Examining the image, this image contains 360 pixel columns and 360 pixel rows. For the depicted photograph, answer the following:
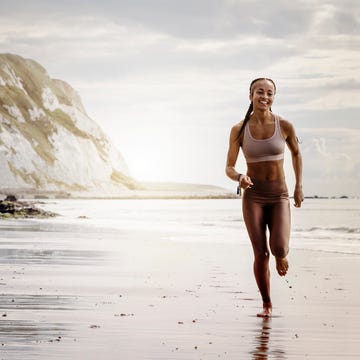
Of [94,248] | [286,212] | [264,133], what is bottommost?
[94,248]

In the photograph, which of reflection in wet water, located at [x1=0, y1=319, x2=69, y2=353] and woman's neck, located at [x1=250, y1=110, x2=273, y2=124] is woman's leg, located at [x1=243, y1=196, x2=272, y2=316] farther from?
reflection in wet water, located at [x1=0, y1=319, x2=69, y2=353]

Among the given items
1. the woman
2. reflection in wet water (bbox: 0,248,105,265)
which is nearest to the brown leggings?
the woman

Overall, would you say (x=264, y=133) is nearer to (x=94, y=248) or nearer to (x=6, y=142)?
(x=94, y=248)

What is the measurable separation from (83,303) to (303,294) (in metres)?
2.98

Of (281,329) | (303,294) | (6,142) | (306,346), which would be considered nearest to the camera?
(306,346)

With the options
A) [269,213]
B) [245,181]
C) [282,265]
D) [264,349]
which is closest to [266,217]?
[269,213]

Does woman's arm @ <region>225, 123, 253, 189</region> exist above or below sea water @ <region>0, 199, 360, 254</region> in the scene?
above

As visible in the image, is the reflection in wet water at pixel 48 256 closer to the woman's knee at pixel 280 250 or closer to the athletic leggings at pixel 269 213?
the athletic leggings at pixel 269 213

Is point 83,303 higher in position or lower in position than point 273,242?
lower

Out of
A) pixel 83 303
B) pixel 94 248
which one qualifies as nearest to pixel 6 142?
pixel 94 248

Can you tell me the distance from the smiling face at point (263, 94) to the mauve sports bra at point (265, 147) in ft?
0.62

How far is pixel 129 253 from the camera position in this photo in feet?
72.0

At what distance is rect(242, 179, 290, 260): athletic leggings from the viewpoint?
9.99 meters

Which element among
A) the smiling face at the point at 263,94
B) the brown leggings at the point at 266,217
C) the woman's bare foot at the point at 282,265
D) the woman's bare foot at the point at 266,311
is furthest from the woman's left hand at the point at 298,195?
the woman's bare foot at the point at 266,311
